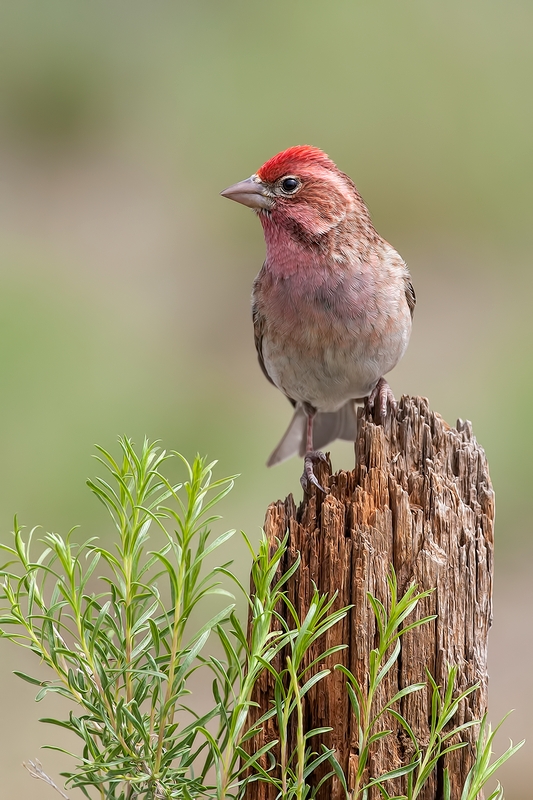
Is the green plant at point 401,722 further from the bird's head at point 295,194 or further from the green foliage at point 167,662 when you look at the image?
the bird's head at point 295,194

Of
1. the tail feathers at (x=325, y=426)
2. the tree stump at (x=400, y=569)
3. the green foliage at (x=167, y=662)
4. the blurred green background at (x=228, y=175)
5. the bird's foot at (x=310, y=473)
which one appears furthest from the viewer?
the blurred green background at (x=228, y=175)

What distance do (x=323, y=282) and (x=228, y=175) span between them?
483 centimetres

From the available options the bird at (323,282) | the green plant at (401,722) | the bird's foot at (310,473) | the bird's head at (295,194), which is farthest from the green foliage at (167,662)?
the bird's head at (295,194)

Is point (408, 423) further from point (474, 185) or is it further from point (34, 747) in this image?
point (474, 185)

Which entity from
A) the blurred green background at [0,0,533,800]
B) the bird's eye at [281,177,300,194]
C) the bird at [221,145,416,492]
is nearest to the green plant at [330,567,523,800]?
the bird at [221,145,416,492]

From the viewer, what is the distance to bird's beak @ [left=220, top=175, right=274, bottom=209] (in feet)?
13.7

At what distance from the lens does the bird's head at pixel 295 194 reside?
4176 millimetres

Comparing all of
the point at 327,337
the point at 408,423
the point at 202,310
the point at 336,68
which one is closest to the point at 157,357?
the point at 202,310

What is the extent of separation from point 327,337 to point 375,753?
2124mm

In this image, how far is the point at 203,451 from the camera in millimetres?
7039

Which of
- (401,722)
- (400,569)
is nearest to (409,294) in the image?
(400,569)

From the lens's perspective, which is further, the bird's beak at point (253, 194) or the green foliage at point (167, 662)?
the bird's beak at point (253, 194)

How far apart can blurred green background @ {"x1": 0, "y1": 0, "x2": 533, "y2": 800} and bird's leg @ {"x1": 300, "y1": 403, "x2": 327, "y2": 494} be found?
252cm

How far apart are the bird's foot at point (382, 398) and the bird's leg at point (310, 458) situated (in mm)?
287
